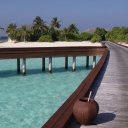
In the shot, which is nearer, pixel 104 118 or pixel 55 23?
pixel 104 118

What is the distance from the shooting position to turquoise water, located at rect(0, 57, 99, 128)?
55.7 ft

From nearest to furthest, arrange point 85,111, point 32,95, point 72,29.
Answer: point 85,111 < point 32,95 < point 72,29

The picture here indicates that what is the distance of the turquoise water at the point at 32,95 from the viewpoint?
16972 mm

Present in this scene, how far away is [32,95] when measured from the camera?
80.5 ft

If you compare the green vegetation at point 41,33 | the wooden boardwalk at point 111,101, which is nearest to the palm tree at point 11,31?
the green vegetation at point 41,33

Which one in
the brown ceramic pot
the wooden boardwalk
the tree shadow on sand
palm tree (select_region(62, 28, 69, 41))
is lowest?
palm tree (select_region(62, 28, 69, 41))

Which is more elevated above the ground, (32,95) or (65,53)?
(65,53)

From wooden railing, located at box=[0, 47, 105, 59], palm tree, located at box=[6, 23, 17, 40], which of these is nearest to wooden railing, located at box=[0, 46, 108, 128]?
wooden railing, located at box=[0, 47, 105, 59]

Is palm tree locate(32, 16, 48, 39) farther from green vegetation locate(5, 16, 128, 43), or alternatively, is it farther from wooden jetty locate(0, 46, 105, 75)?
wooden jetty locate(0, 46, 105, 75)

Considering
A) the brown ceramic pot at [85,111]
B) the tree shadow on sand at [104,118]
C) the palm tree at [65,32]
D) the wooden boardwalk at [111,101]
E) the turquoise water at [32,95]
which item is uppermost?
the brown ceramic pot at [85,111]

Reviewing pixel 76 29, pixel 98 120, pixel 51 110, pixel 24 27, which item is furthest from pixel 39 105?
pixel 76 29

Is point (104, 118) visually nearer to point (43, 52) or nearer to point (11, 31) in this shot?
point (43, 52)

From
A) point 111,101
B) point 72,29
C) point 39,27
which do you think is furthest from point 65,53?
point 72,29

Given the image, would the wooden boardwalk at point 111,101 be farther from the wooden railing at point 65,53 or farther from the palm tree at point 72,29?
the palm tree at point 72,29
